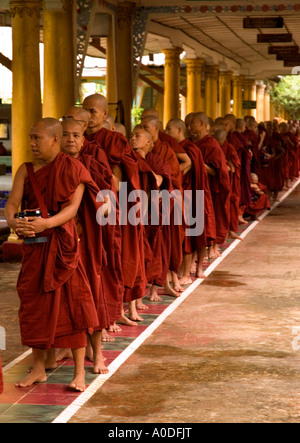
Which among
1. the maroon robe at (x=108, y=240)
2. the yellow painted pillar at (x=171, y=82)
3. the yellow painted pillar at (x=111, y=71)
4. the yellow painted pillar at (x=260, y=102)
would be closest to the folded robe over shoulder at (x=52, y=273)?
the maroon robe at (x=108, y=240)

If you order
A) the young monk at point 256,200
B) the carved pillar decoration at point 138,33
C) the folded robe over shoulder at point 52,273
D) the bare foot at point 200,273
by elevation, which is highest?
the carved pillar decoration at point 138,33

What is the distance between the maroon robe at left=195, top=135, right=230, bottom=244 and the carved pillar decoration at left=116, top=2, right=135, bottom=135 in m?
5.55

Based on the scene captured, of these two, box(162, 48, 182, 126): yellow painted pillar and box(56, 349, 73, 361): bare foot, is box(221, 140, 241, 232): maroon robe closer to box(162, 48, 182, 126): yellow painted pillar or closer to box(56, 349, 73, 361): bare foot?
box(56, 349, 73, 361): bare foot

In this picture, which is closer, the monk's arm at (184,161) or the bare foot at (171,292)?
the bare foot at (171,292)

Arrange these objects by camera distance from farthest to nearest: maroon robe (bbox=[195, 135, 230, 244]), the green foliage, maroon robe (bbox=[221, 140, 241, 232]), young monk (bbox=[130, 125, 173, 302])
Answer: the green foliage → maroon robe (bbox=[221, 140, 241, 232]) → maroon robe (bbox=[195, 135, 230, 244]) → young monk (bbox=[130, 125, 173, 302])

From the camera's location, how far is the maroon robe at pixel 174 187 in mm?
8430

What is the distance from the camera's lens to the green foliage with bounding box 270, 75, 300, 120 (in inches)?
1815

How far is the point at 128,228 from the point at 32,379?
1.92 meters

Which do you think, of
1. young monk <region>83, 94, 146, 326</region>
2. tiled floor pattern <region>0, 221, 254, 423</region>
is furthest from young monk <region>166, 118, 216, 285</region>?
tiled floor pattern <region>0, 221, 254, 423</region>

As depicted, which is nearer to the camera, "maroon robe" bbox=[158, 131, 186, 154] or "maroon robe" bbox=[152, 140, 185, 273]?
"maroon robe" bbox=[152, 140, 185, 273]

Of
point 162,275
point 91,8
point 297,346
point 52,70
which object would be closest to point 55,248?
point 297,346

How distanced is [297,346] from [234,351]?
0.48 meters

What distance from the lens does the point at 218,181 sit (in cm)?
1052

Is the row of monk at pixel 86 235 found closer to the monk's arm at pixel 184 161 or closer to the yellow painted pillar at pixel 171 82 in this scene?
the monk's arm at pixel 184 161
